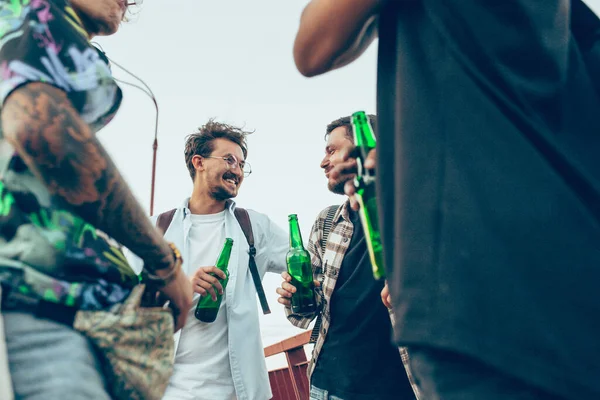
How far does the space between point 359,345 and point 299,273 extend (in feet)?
2.62

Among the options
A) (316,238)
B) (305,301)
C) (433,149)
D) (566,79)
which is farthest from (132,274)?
(316,238)

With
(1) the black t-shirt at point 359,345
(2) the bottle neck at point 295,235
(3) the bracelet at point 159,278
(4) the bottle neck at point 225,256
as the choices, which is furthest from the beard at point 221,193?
(3) the bracelet at point 159,278

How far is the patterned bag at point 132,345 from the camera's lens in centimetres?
102

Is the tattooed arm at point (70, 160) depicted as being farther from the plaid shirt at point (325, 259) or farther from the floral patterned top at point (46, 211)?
the plaid shirt at point (325, 259)

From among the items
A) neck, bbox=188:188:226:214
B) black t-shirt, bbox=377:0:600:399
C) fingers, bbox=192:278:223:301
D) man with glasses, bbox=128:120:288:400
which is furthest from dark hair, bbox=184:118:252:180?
black t-shirt, bbox=377:0:600:399

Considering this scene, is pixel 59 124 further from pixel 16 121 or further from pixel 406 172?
pixel 406 172

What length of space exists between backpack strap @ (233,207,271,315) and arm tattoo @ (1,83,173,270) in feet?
6.96

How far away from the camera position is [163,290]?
1.20 metres

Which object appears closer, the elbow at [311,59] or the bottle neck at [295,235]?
the elbow at [311,59]

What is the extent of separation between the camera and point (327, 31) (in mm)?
951

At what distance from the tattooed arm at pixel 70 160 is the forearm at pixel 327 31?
0.52 metres

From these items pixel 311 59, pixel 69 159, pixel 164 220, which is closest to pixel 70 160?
pixel 69 159

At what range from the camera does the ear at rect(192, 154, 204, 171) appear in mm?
3965

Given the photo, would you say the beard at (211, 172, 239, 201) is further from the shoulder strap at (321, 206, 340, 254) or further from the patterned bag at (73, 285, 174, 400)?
the patterned bag at (73, 285, 174, 400)
